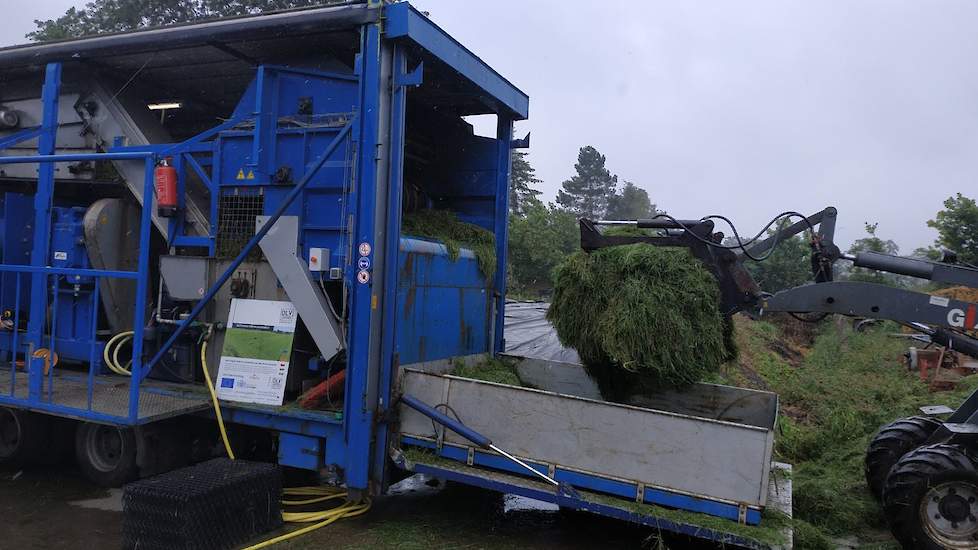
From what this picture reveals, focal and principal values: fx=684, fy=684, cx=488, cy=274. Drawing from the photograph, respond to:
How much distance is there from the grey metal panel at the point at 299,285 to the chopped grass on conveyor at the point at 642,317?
70.4 inches

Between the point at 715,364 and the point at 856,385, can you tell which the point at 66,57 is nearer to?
the point at 715,364

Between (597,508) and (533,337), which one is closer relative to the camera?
(597,508)

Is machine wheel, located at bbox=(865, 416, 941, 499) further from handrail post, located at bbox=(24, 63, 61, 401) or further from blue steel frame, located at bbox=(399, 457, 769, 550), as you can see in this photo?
handrail post, located at bbox=(24, 63, 61, 401)

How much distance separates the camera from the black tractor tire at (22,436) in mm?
6266

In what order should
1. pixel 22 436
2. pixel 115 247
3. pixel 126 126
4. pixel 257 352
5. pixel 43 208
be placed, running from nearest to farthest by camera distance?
pixel 257 352, pixel 22 436, pixel 43 208, pixel 115 247, pixel 126 126

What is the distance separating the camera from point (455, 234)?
6.75 metres

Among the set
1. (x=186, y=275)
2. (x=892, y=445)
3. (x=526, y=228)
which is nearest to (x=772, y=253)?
(x=892, y=445)

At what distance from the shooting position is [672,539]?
5.11m

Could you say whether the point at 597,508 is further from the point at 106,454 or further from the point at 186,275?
the point at 106,454

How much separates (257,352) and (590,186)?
6017 centimetres

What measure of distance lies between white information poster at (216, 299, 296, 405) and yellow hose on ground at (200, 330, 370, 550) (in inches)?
7.4

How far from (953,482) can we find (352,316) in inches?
171

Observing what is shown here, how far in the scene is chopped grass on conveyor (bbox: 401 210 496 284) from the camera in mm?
6285

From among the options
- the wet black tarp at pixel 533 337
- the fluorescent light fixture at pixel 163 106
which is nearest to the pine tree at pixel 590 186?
the wet black tarp at pixel 533 337
